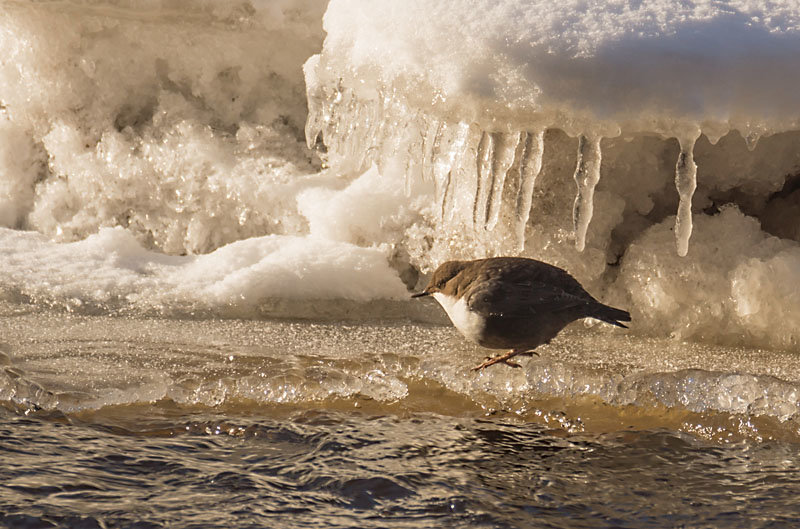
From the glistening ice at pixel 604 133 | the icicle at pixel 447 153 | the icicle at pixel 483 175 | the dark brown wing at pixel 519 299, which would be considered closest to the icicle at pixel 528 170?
the glistening ice at pixel 604 133

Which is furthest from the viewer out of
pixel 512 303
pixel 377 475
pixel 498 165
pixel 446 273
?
pixel 498 165

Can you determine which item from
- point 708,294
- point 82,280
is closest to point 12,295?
point 82,280

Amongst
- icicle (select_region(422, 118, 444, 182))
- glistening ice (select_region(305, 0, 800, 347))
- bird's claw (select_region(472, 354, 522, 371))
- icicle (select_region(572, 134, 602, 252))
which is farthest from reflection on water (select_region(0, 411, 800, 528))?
icicle (select_region(422, 118, 444, 182))

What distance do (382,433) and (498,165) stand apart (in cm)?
123

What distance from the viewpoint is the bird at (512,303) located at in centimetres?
319

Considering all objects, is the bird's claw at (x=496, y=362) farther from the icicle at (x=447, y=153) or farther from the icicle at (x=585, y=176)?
the icicle at (x=447, y=153)

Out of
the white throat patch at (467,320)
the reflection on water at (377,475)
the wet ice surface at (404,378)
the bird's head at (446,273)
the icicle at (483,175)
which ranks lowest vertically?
the reflection on water at (377,475)

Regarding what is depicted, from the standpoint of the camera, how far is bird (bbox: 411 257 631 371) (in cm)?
319

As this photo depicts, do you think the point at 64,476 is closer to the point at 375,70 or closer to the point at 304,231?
the point at 375,70

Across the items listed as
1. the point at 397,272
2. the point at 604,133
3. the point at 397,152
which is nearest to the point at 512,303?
the point at 604,133

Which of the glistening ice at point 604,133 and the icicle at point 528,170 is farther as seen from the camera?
the icicle at point 528,170

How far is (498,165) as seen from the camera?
3.67 meters

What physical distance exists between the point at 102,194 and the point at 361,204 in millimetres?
1555

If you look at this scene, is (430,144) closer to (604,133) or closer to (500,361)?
(604,133)
